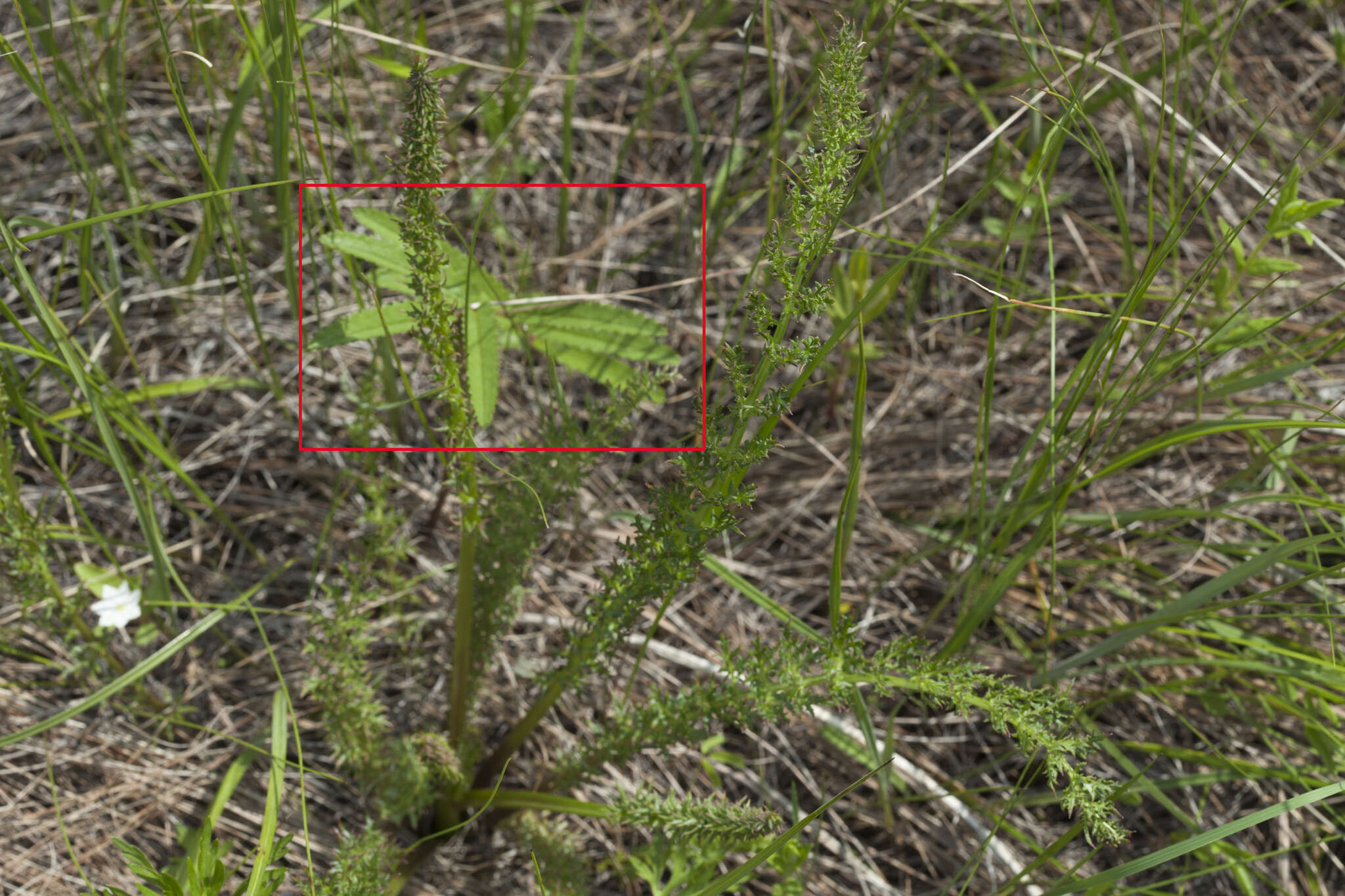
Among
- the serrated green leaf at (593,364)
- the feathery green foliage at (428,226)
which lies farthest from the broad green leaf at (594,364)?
the feathery green foliage at (428,226)

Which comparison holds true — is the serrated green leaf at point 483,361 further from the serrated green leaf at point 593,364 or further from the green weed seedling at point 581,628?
the serrated green leaf at point 593,364

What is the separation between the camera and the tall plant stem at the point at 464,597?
6.04 ft

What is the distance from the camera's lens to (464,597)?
2.04 metres

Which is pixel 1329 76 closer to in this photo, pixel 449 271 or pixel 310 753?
pixel 449 271

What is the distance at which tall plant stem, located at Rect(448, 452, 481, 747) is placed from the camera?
1840 mm

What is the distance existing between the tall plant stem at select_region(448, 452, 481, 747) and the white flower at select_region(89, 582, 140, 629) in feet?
2.34

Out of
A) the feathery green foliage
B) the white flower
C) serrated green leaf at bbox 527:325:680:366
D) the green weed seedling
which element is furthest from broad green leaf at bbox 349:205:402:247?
the white flower

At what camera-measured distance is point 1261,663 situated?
7.26 feet

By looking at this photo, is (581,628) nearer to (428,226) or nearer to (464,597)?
(464,597)

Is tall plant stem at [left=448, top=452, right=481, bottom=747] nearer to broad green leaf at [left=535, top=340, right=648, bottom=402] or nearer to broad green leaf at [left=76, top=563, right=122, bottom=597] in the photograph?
broad green leaf at [left=535, top=340, right=648, bottom=402]

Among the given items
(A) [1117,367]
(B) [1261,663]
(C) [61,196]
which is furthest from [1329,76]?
(C) [61,196]

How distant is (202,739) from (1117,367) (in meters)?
2.61

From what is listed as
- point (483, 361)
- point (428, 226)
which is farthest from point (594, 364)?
point (428, 226)

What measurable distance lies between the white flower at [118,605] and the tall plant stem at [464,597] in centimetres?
71
